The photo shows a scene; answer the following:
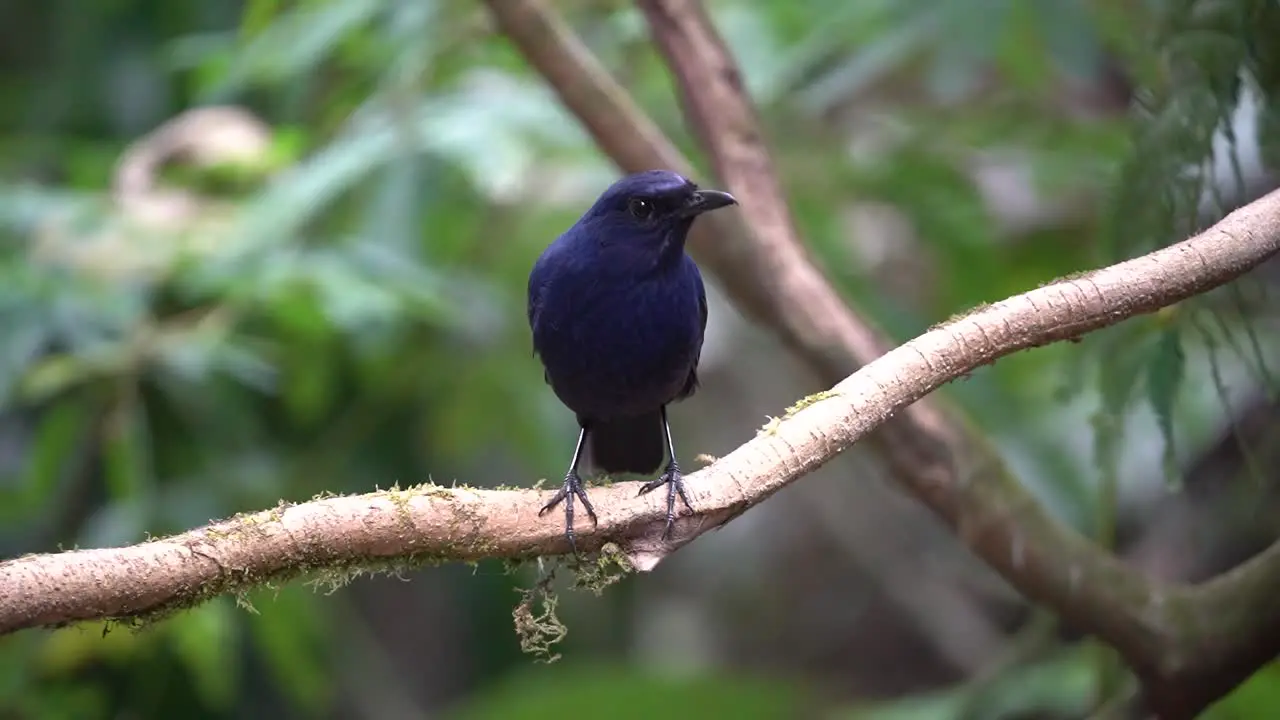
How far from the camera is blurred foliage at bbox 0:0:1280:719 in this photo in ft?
12.6

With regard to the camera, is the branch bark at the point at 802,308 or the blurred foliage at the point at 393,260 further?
the blurred foliage at the point at 393,260

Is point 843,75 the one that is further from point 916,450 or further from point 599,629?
point 599,629

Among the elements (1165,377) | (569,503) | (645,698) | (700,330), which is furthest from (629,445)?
(645,698)

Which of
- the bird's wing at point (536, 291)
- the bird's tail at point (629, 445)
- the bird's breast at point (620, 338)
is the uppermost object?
the bird's wing at point (536, 291)

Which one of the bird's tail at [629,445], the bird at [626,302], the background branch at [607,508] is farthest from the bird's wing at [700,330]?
the background branch at [607,508]

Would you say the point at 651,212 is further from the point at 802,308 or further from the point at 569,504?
the point at 569,504

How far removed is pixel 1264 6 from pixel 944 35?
91 cm

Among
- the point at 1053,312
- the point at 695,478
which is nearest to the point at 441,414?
the point at 695,478

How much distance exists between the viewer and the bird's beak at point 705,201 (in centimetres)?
308

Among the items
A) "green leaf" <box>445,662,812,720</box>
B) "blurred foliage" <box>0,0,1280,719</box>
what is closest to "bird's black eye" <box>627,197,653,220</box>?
"blurred foliage" <box>0,0,1280,719</box>

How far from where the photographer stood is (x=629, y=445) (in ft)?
11.4

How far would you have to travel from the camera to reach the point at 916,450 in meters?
3.34

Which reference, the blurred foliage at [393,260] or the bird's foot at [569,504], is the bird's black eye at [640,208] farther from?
the bird's foot at [569,504]

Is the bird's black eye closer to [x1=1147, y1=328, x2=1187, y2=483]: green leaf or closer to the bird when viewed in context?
the bird
